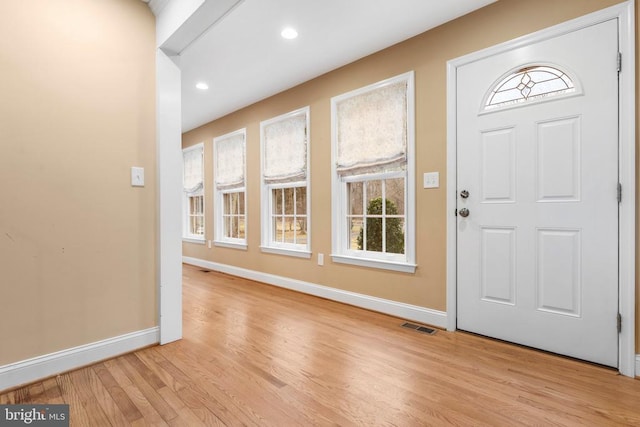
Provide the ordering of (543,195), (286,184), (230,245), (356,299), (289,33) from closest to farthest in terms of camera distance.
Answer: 1. (543,195)
2. (289,33)
3. (356,299)
4. (286,184)
5. (230,245)

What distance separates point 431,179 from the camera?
8.74ft

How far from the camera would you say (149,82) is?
7.53ft

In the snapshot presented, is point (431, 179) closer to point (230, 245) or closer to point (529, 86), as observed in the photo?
point (529, 86)

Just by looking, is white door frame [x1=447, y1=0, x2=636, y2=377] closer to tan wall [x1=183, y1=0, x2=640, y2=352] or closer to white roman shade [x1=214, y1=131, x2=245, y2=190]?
tan wall [x1=183, y1=0, x2=640, y2=352]

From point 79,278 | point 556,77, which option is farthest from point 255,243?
point 556,77

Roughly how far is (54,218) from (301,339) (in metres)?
1.77

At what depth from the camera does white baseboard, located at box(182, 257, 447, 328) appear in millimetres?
2668

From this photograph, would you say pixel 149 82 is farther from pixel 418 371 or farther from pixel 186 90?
pixel 418 371

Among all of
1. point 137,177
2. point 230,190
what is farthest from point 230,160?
point 137,177

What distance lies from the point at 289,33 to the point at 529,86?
1.88 metres

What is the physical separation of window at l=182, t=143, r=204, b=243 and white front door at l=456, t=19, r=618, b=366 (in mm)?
4444

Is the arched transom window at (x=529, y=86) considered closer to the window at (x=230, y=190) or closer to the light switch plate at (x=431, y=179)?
the light switch plate at (x=431, y=179)

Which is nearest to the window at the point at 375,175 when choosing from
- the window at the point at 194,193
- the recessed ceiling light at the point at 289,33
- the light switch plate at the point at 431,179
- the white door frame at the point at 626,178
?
the light switch plate at the point at 431,179

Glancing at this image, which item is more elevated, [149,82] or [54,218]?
[149,82]
